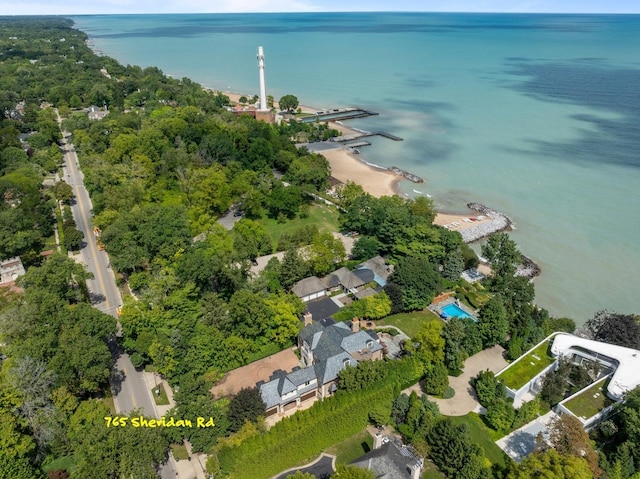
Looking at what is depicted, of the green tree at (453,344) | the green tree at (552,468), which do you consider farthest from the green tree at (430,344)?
the green tree at (552,468)

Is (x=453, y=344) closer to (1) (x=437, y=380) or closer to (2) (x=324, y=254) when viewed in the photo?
(1) (x=437, y=380)

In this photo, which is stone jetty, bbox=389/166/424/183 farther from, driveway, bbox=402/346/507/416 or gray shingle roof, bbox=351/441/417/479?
gray shingle roof, bbox=351/441/417/479

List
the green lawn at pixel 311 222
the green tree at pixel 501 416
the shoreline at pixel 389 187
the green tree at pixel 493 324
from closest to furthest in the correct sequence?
the green tree at pixel 501 416, the green tree at pixel 493 324, the green lawn at pixel 311 222, the shoreline at pixel 389 187

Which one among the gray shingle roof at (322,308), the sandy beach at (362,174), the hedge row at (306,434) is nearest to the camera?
the hedge row at (306,434)

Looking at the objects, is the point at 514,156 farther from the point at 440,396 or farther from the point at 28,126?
the point at 28,126

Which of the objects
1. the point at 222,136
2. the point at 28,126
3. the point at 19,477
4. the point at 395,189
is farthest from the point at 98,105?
the point at 19,477

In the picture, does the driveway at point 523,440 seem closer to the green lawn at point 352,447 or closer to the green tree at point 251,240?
the green lawn at point 352,447

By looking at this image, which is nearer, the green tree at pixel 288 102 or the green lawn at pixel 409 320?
the green lawn at pixel 409 320
